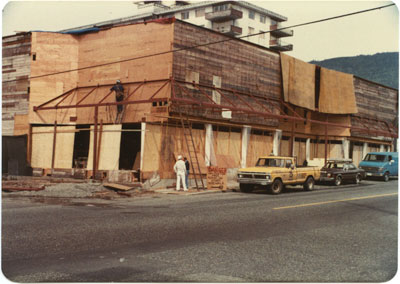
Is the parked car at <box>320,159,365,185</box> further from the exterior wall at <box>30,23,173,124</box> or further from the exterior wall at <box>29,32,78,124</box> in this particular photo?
the exterior wall at <box>29,32,78,124</box>

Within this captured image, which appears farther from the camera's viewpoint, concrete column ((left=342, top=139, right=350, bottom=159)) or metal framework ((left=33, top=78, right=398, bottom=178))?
concrete column ((left=342, top=139, right=350, bottom=159))

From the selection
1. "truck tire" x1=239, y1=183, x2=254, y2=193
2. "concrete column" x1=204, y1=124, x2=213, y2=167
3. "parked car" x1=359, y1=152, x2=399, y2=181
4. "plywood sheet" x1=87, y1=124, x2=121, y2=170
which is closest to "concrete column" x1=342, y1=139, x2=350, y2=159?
"parked car" x1=359, y1=152, x2=399, y2=181

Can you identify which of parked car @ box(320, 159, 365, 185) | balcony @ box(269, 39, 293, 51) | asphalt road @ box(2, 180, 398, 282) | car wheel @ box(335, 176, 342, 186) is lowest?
asphalt road @ box(2, 180, 398, 282)

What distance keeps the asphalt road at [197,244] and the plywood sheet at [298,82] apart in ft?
68.4

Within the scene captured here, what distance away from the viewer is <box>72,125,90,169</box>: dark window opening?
91.1ft

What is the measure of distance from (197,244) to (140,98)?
733 inches

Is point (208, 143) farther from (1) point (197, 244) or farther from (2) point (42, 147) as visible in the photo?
(1) point (197, 244)

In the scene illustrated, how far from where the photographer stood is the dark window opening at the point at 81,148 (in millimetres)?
27766

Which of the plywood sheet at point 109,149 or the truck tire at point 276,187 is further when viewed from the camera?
the plywood sheet at point 109,149

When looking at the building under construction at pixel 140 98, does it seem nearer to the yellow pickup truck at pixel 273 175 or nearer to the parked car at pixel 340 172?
the parked car at pixel 340 172

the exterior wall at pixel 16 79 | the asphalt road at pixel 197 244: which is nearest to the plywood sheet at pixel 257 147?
the exterior wall at pixel 16 79

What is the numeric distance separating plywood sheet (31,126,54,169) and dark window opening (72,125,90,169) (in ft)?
5.84

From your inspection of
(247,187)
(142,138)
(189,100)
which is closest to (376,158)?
(247,187)

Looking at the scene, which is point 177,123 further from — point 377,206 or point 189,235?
point 189,235
